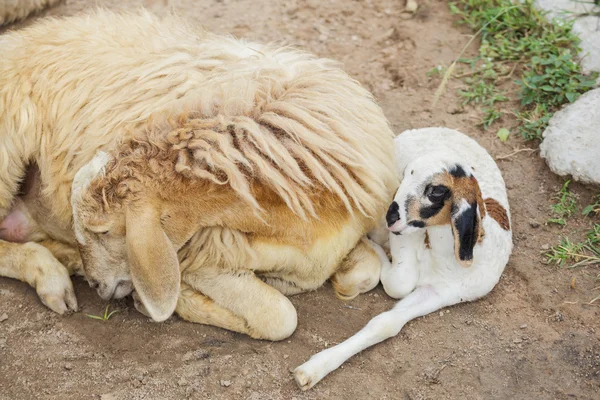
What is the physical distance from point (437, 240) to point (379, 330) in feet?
1.83

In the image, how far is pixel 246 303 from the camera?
404cm

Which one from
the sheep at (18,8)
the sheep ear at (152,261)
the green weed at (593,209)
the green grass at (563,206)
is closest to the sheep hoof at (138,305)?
the sheep ear at (152,261)

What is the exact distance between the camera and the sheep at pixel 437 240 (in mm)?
3785

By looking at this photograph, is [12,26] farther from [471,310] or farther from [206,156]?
[471,310]

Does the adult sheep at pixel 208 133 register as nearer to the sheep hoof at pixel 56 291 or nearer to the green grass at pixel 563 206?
the sheep hoof at pixel 56 291

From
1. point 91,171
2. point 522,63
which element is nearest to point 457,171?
point 91,171

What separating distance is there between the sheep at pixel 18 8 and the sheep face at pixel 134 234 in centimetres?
300

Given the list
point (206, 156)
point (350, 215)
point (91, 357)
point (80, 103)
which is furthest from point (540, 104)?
point (91, 357)

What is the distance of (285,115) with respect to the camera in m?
3.93

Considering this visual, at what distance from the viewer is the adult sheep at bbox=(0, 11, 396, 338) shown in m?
3.76

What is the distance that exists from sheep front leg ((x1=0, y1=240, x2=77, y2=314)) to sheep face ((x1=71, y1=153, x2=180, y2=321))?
57 centimetres

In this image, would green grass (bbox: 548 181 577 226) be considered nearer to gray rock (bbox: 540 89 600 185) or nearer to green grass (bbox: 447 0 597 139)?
gray rock (bbox: 540 89 600 185)

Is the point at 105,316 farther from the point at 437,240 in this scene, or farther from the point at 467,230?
the point at 467,230

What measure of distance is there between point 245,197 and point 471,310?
1.44m
